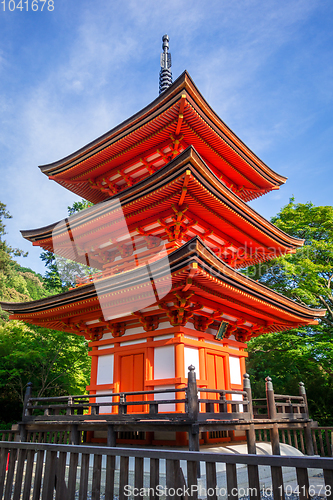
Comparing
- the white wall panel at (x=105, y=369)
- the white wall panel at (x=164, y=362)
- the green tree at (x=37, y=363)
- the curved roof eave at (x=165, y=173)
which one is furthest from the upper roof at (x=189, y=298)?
the green tree at (x=37, y=363)

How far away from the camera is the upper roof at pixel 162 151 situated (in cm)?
1176

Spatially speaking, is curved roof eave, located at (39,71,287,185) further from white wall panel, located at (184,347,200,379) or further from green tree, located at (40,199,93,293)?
green tree, located at (40,199,93,293)

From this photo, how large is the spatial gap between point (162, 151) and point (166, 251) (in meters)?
3.96

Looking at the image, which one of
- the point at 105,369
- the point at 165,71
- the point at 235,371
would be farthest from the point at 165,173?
the point at 165,71

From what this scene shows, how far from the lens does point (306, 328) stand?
2203cm

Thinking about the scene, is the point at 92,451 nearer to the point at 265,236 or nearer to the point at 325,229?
the point at 265,236

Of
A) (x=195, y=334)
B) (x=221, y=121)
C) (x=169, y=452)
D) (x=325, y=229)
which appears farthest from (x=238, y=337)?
(x=325, y=229)

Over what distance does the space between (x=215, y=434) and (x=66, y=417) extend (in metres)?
4.52

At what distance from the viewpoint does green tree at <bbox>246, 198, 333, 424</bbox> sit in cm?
1990

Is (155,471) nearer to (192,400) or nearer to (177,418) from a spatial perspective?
(192,400)

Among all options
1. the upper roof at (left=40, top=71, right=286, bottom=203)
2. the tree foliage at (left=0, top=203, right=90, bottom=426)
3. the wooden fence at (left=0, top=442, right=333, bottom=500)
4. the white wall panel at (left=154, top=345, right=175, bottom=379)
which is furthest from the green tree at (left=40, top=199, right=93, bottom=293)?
the wooden fence at (left=0, top=442, right=333, bottom=500)

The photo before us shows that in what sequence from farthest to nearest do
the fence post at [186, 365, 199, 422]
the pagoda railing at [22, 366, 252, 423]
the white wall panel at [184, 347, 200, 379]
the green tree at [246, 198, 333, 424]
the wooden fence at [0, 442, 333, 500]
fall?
1. the green tree at [246, 198, 333, 424]
2. the white wall panel at [184, 347, 200, 379]
3. the pagoda railing at [22, 366, 252, 423]
4. the fence post at [186, 365, 199, 422]
5. the wooden fence at [0, 442, 333, 500]

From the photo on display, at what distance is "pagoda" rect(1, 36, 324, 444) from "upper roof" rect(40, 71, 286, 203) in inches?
1.8


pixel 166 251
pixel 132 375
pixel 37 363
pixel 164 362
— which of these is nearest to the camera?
pixel 164 362
